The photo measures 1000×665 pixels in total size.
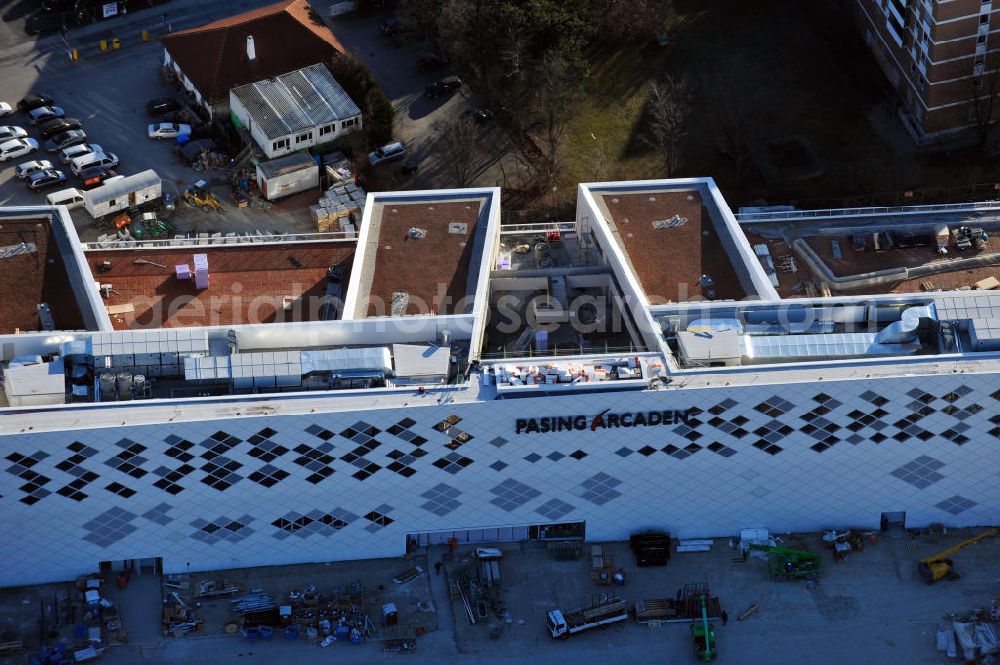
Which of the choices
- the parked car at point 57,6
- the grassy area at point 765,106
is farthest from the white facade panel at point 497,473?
the parked car at point 57,6

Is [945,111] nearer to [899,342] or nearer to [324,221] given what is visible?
[899,342]

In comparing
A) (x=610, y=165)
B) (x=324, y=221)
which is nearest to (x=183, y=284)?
(x=324, y=221)

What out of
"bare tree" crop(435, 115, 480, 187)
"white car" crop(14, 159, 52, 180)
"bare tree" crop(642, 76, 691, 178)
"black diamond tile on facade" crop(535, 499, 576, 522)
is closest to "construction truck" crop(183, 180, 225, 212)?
"white car" crop(14, 159, 52, 180)

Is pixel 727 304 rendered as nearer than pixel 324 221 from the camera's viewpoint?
Yes

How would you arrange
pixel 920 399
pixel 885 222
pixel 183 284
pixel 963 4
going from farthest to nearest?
1. pixel 963 4
2. pixel 885 222
3. pixel 183 284
4. pixel 920 399

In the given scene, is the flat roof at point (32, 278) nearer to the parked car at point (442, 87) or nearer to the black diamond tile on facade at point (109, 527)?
the black diamond tile on facade at point (109, 527)

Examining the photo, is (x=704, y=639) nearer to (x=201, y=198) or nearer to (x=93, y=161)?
(x=201, y=198)

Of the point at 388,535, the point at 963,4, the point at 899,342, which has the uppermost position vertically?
the point at 963,4

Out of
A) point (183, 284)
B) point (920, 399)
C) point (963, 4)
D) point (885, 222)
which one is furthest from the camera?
point (963, 4)
